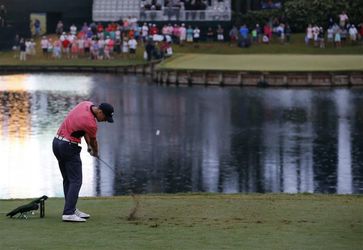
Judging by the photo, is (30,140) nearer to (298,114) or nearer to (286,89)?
(298,114)

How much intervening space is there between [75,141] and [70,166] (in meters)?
0.38

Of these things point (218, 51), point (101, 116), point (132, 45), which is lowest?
point (218, 51)

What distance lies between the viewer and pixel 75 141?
1608 cm

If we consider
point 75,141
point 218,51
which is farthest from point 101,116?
point 218,51

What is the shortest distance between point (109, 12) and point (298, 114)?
46.7 metres

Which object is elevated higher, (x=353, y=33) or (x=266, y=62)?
(x=353, y=33)

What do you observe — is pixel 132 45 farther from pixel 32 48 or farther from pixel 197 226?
pixel 197 226

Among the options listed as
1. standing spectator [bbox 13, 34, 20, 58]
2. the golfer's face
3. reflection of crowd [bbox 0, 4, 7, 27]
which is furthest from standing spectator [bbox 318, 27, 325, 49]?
the golfer's face

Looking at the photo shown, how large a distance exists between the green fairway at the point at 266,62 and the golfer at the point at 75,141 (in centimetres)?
5277

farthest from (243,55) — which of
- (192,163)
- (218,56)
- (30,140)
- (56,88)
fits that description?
(192,163)

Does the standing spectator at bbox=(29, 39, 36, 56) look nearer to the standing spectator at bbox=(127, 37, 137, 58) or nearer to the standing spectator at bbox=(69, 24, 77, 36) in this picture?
the standing spectator at bbox=(69, 24, 77, 36)

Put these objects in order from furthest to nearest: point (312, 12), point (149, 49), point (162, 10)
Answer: point (162, 10)
point (312, 12)
point (149, 49)

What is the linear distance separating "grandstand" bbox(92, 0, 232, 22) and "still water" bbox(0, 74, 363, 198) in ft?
79.5

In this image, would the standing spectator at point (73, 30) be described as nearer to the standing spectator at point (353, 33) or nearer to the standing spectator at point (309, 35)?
the standing spectator at point (309, 35)
